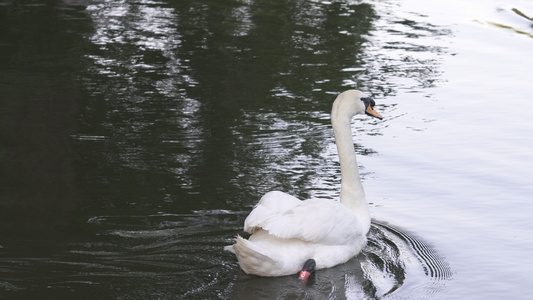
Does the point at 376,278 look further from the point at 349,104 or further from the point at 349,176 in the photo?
the point at 349,104

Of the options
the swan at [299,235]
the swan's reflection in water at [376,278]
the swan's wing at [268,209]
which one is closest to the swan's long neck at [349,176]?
the swan at [299,235]

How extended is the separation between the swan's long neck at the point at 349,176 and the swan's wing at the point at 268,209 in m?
0.70

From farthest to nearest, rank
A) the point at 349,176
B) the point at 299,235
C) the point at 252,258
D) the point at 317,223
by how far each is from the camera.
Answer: the point at 349,176 → the point at 317,223 → the point at 299,235 → the point at 252,258

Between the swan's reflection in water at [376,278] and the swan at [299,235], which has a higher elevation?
the swan at [299,235]

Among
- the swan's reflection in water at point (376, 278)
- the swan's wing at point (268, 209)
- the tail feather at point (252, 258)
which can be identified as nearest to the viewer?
the tail feather at point (252, 258)

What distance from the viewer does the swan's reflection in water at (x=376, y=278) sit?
6.22 m

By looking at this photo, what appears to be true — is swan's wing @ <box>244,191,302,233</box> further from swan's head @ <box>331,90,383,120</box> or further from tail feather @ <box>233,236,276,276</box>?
swan's head @ <box>331,90,383,120</box>

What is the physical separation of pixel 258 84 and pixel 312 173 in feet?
11.2

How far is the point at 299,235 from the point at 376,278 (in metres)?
0.69

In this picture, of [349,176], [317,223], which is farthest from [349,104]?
[317,223]

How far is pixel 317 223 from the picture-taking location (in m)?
6.51

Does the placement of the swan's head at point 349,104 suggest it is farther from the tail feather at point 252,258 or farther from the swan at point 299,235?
the tail feather at point 252,258

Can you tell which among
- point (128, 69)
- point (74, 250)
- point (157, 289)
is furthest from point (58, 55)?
point (157, 289)

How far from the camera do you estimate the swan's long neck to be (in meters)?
7.24
